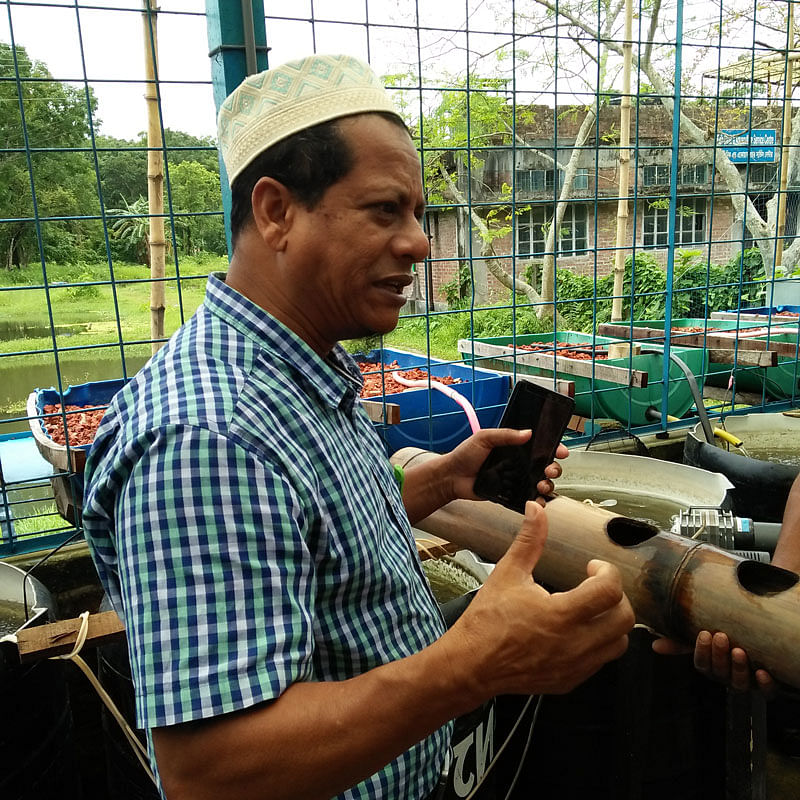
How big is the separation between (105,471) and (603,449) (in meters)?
3.07

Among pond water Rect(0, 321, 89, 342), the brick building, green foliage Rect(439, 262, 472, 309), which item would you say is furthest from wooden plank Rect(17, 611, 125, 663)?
green foliage Rect(439, 262, 472, 309)

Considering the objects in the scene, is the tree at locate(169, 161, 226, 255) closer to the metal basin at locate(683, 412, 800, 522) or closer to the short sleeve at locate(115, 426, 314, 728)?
the metal basin at locate(683, 412, 800, 522)

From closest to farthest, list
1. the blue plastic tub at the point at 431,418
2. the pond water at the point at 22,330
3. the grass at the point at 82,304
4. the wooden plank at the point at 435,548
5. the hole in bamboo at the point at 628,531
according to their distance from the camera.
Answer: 1. the hole in bamboo at the point at 628,531
2. the wooden plank at the point at 435,548
3. the blue plastic tub at the point at 431,418
4. the grass at the point at 82,304
5. the pond water at the point at 22,330

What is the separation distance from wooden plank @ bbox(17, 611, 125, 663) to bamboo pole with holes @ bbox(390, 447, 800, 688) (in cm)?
98

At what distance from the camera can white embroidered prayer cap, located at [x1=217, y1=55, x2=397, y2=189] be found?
3.59ft

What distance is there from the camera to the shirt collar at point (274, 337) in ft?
3.50

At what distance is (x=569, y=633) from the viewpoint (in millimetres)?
875

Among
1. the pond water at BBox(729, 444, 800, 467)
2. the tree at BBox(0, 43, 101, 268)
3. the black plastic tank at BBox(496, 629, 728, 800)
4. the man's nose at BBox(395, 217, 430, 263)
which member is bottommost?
the black plastic tank at BBox(496, 629, 728, 800)

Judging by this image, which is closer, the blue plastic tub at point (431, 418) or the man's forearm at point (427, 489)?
the man's forearm at point (427, 489)

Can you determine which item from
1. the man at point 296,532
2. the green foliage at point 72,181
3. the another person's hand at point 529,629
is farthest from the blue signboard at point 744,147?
the another person's hand at point 529,629

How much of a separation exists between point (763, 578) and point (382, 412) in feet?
5.84

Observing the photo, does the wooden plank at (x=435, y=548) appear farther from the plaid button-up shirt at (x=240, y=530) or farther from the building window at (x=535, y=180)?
the building window at (x=535, y=180)

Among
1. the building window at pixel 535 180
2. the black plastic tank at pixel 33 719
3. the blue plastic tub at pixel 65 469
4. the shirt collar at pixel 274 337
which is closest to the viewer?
the shirt collar at pixel 274 337

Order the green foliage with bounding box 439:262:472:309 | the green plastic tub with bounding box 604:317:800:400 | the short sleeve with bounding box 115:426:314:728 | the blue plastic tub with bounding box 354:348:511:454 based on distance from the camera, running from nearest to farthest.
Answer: the short sleeve with bounding box 115:426:314:728, the blue plastic tub with bounding box 354:348:511:454, the green plastic tub with bounding box 604:317:800:400, the green foliage with bounding box 439:262:472:309
